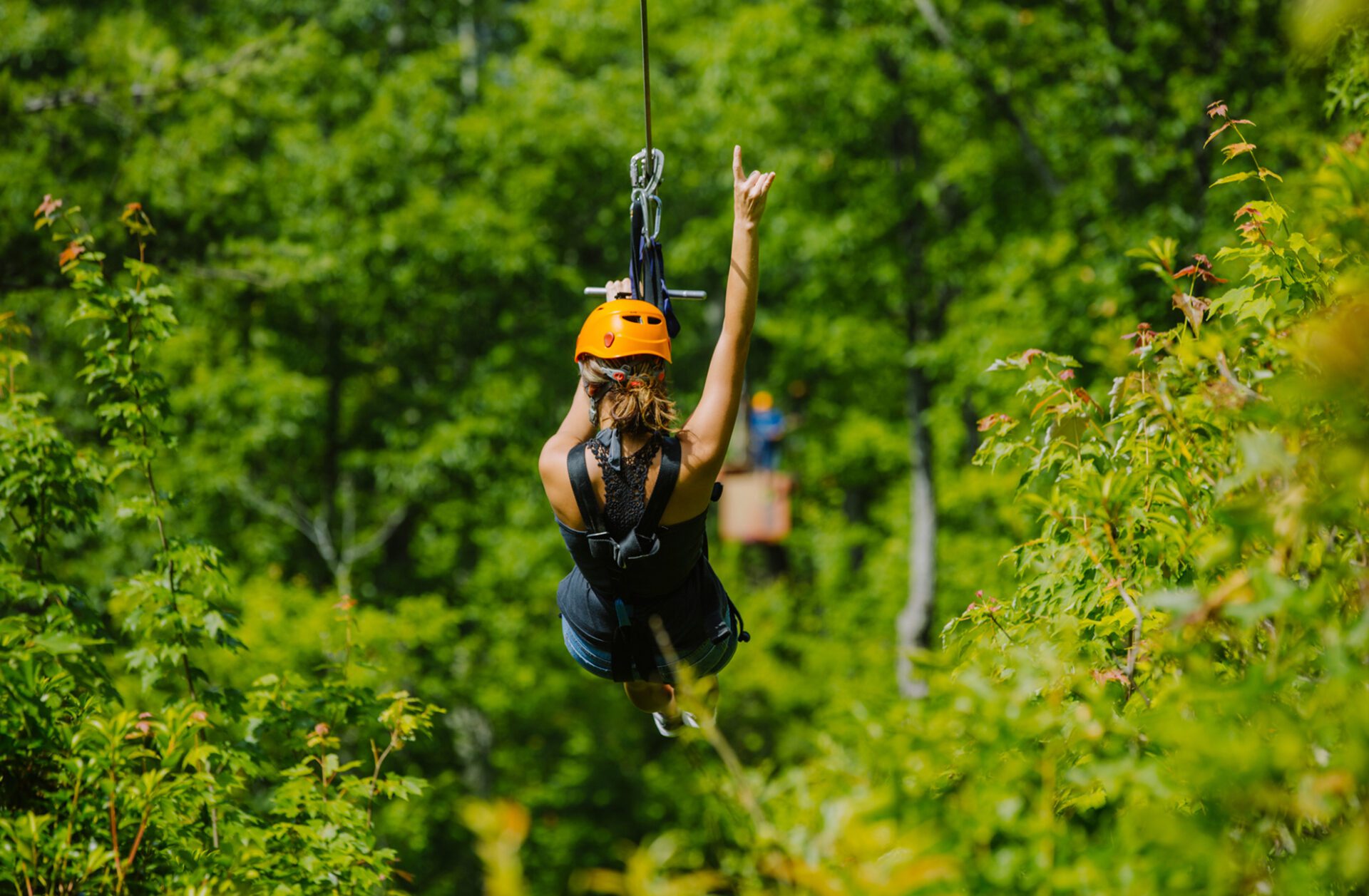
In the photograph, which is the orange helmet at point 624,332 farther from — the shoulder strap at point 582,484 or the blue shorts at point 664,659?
the blue shorts at point 664,659

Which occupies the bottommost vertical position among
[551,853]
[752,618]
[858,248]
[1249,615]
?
[551,853]

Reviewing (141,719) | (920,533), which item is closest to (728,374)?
(141,719)

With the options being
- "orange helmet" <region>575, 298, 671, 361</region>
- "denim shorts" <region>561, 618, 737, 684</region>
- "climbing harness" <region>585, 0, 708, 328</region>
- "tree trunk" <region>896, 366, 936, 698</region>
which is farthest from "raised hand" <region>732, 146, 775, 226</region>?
"tree trunk" <region>896, 366, 936, 698</region>

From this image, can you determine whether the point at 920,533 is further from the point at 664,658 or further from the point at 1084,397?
the point at 1084,397

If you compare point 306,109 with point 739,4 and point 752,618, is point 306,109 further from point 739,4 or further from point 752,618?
point 752,618

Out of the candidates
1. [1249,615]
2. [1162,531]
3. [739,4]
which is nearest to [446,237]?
[739,4]

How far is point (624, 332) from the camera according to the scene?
3.18 meters

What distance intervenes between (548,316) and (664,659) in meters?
11.4

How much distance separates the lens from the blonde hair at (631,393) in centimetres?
309

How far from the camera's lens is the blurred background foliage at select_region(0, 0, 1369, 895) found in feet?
11.0

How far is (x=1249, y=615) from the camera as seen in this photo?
1.34 meters

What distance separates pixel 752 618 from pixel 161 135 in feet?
33.6

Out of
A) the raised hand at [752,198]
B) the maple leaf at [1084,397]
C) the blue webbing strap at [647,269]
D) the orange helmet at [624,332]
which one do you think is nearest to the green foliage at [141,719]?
the orange helmet at [624,332]

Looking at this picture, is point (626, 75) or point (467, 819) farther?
point (626, 75)
